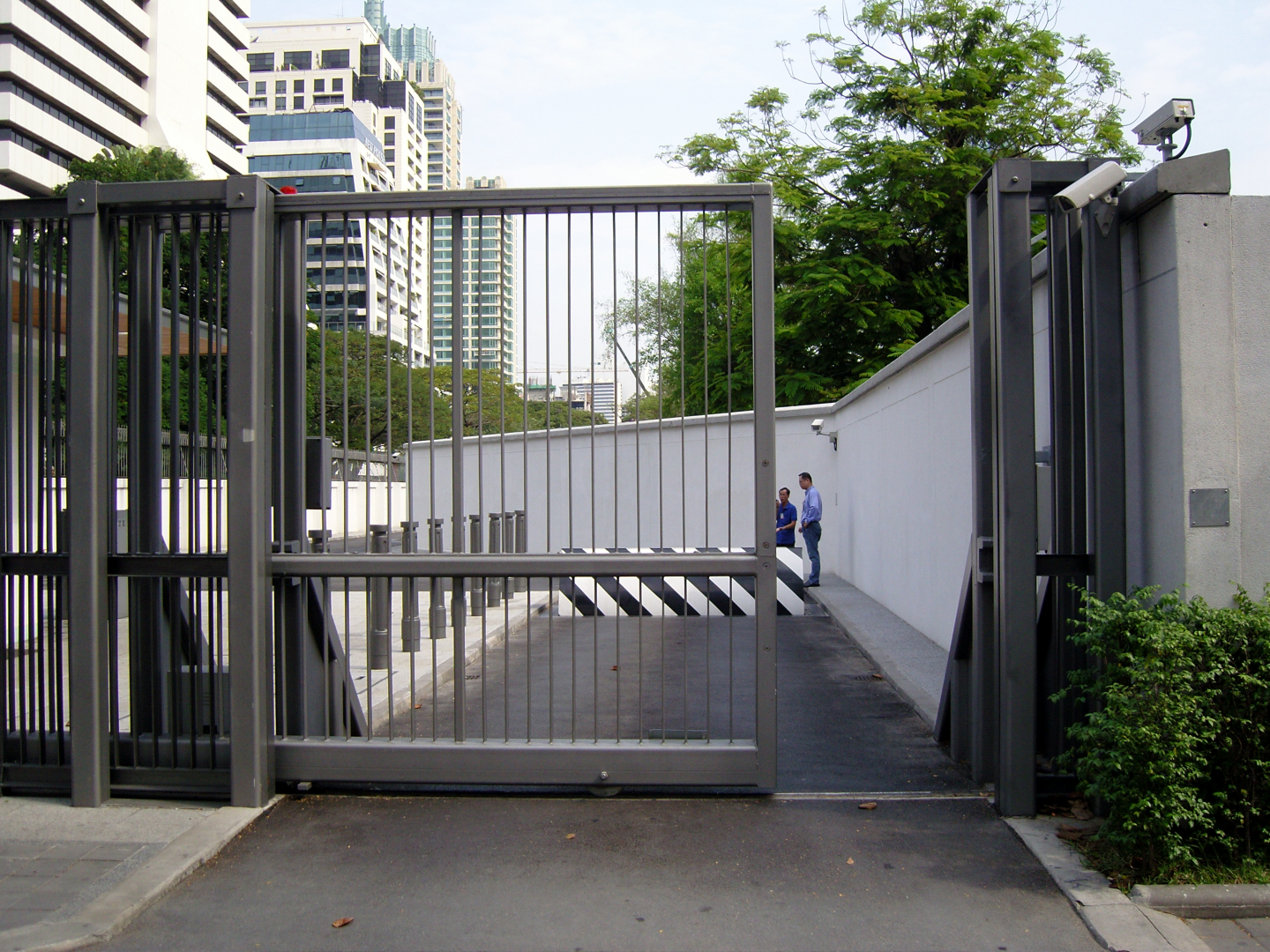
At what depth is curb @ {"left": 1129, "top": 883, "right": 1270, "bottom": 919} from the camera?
11.9 ft

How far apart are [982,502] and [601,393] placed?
251cm

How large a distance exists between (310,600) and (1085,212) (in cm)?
424

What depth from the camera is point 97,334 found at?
4926 mm

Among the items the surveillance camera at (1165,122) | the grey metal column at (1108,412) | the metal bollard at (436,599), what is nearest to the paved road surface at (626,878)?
the metal bollard at (436,599)

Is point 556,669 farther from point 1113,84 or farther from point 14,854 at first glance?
point 1113,84

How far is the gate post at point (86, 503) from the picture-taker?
4.86 meters

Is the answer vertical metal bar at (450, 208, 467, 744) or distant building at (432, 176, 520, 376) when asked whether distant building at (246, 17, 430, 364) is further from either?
vertical metal bar at (450, 208, 467, 744)

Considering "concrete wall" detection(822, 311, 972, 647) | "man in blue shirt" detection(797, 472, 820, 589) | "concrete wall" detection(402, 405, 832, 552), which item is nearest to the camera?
"concrete wall" detection(822, 311, 972, 647)

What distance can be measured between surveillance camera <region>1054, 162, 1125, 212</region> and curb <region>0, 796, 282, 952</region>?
15.1ft

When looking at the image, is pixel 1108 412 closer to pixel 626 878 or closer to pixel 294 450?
pixel 626 878

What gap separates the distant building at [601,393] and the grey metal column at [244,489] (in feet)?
5.51

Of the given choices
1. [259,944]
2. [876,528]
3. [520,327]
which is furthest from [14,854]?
[876,528]

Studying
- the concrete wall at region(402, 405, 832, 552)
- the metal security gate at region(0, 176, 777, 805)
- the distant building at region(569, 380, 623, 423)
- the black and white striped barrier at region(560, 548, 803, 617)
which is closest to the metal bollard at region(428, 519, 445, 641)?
the metal security gate at region(0, 176, 777, 805)

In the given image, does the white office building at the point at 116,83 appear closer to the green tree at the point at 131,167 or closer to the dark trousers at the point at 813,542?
the green tree at the point at 131,167
